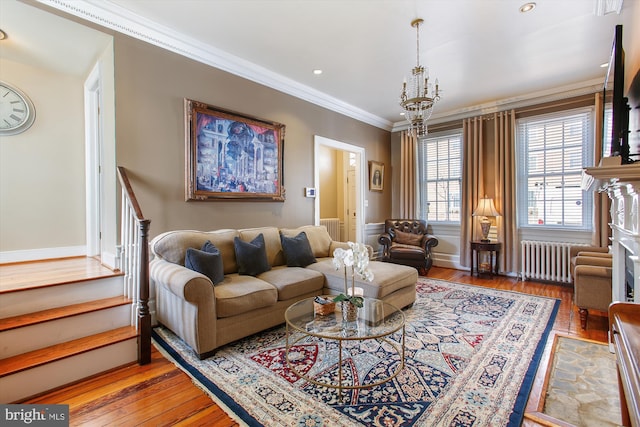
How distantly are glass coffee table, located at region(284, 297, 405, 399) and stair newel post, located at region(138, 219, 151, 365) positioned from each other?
1.06 meters

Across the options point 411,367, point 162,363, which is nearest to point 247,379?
point 162,363

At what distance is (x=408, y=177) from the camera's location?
5.86 m

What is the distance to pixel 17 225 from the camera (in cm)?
312

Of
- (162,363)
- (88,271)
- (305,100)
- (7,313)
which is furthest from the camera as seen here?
(305,100)

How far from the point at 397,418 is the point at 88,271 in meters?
2.78

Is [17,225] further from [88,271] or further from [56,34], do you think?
[56,34]

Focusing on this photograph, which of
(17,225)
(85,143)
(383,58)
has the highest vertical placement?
(383,58)

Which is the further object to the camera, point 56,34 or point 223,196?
point 223,196

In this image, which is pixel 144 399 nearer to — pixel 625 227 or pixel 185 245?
pixel 185 245

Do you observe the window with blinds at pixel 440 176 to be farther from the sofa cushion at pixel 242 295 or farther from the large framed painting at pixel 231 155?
the sofa cushion at pixel 242 295

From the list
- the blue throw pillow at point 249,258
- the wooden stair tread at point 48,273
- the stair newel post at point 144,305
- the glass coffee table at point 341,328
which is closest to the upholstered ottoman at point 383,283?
the glass coffee table at point 341,328

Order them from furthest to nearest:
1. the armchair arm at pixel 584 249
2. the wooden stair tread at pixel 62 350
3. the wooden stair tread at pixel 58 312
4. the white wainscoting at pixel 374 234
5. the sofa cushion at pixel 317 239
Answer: the white wainscoting at pixel 374 234, the sofa cushion at pixel 317 239, the armchair arm at pixel 584 249, the wooden stair tread at pixel 58 312, the wooden stair tread at pixel 62 350

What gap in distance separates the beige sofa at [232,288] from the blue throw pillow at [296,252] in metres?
0.09

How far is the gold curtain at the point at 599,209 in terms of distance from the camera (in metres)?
3.88
